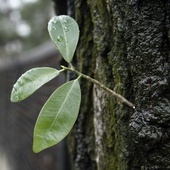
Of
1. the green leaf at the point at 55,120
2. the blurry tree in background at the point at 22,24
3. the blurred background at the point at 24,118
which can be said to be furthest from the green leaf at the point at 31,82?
the blurry tree in background at the point at 22,24

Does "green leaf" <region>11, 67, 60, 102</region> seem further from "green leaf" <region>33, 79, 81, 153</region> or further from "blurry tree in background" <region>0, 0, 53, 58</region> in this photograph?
"blurry tree in background" <region>0, 0, 53, 58</region>

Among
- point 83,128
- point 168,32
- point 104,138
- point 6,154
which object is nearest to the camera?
point 168,32

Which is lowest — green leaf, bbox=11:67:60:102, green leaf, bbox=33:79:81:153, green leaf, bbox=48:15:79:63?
green leaf, bbox=33:79:81:153

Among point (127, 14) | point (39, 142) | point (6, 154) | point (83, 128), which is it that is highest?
point (127, 14)

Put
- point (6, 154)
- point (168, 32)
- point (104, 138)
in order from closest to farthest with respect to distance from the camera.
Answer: point (168, 32), point (104, 138), point (6, 154)

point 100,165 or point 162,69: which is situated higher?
point 162,69

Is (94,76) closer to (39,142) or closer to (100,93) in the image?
(100,93)

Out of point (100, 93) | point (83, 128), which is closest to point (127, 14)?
point (100, 93)

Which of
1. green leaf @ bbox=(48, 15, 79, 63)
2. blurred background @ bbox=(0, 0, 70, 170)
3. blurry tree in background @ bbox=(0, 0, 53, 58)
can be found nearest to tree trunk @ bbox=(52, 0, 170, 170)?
green leaf @ bbox=(48, 15, 79, 63)
